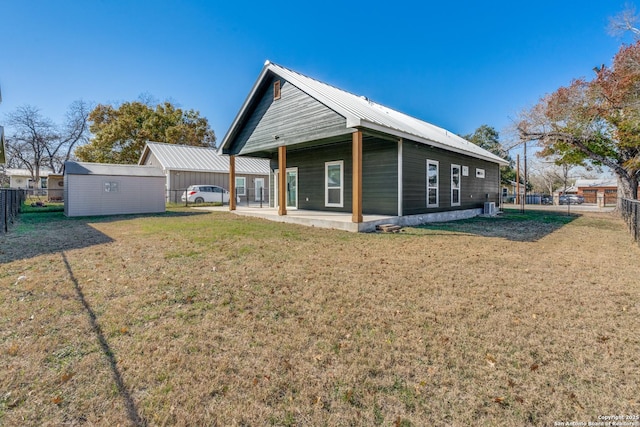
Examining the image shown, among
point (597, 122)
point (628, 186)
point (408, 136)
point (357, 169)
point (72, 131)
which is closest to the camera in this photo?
point (357, 169)

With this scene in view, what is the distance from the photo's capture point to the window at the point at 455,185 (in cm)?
1283

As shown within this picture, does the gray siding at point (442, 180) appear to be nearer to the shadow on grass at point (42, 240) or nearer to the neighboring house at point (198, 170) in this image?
the shadow on grass at point (42, 240)

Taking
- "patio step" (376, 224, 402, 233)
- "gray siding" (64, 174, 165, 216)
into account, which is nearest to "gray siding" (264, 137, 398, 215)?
"patio step" (376, 224, 402, 233)

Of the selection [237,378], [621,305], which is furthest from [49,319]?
[621,305]

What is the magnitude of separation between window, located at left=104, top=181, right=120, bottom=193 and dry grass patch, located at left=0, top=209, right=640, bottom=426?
9.15 m

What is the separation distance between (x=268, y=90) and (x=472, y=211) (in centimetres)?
1074

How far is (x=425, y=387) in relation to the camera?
2035mm

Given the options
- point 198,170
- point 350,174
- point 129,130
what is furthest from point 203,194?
point 129,130

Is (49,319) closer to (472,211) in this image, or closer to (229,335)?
(229,335)

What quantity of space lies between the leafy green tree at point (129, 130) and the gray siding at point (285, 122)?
2144 centimetres

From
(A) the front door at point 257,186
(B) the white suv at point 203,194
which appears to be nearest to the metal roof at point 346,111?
(B) the white suv at point 203,194

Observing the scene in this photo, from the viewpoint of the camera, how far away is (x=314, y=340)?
2.62 meters

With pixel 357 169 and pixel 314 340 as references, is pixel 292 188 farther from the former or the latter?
pixel 314 340

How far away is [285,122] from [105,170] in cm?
911
